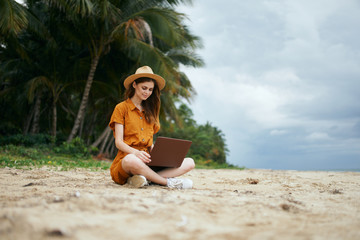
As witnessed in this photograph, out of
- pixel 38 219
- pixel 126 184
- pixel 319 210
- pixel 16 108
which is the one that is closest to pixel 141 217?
pixel 38 219

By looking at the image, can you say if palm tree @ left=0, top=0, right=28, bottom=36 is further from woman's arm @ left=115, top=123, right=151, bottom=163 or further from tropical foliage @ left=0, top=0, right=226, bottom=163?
woman's arm @ left=115, top=123, right=151, bottom=163

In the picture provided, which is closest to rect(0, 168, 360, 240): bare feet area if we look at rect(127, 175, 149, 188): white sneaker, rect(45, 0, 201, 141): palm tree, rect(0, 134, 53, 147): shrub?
rect(127, 175, 149, 188): white sneaker

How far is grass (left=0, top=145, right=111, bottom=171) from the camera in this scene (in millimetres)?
5215

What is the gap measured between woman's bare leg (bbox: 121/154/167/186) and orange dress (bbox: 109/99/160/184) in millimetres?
148

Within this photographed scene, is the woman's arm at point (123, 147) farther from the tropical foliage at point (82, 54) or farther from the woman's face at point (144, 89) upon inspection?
the tropical foliage at point (82, 54)

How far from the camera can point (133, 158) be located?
2.77 m

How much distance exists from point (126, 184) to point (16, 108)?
12.7m

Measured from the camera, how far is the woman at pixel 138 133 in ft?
9.25

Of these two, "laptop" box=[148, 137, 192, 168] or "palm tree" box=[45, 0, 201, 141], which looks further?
"palm tree" box=[45, 0, 201, 141]

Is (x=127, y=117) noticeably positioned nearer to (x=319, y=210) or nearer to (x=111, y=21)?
(x=319, y=210)

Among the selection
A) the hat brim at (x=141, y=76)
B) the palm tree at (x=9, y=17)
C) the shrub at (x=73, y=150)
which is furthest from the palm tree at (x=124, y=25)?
the hat brim at (x=141, y=76)

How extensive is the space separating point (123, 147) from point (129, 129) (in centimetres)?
24

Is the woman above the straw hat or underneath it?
underneath

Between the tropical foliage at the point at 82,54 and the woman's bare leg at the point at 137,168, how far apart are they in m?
5.52
